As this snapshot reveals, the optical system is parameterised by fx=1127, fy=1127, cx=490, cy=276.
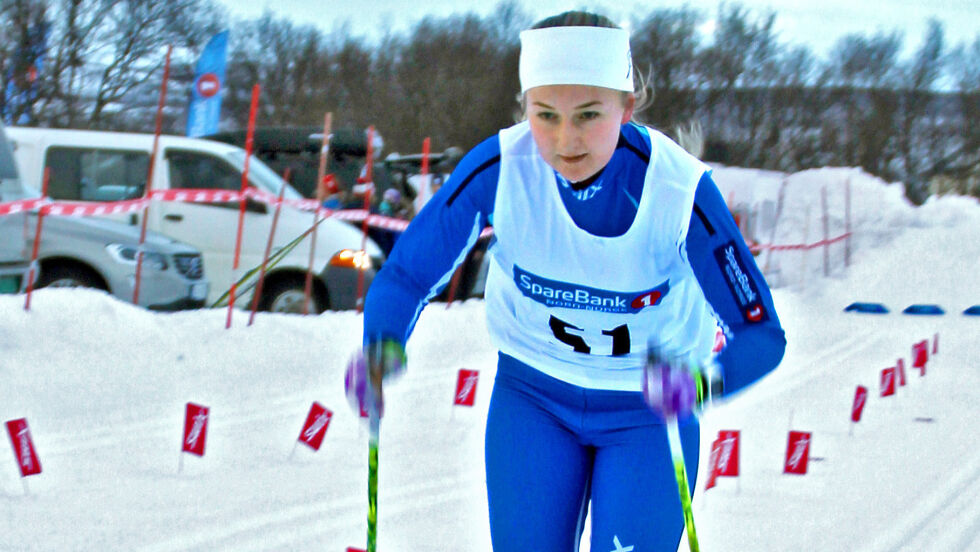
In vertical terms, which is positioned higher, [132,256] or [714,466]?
[132,256]

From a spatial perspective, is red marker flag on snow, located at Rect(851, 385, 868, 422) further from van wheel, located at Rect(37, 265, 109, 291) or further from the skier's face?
van wheel, located at Rect(37, 265, 109, 291)

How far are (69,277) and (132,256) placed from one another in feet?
1.67

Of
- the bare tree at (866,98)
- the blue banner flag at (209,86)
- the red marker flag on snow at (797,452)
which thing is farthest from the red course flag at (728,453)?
the bare tree at (866,98)

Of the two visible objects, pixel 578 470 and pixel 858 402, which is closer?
pixel 578 470

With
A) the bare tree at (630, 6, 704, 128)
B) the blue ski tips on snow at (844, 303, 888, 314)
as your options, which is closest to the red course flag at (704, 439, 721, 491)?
the blue ski tips on snow at (844, 303, 888, 314)

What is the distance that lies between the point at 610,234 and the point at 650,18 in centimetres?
1517

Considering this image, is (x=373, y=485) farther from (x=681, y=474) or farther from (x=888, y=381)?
(x=888, y=381)

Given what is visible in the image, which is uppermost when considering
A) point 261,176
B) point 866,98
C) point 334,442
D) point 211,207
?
point 866,98

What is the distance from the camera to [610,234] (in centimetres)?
242

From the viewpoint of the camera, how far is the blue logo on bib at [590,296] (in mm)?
2462

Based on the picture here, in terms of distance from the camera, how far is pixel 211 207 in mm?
9578

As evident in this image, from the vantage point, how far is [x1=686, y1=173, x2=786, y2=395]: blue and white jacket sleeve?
224 centimetres

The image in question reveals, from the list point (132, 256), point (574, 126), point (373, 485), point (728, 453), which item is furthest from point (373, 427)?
point (132, 256)

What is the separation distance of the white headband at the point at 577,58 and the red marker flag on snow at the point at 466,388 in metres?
4.28
